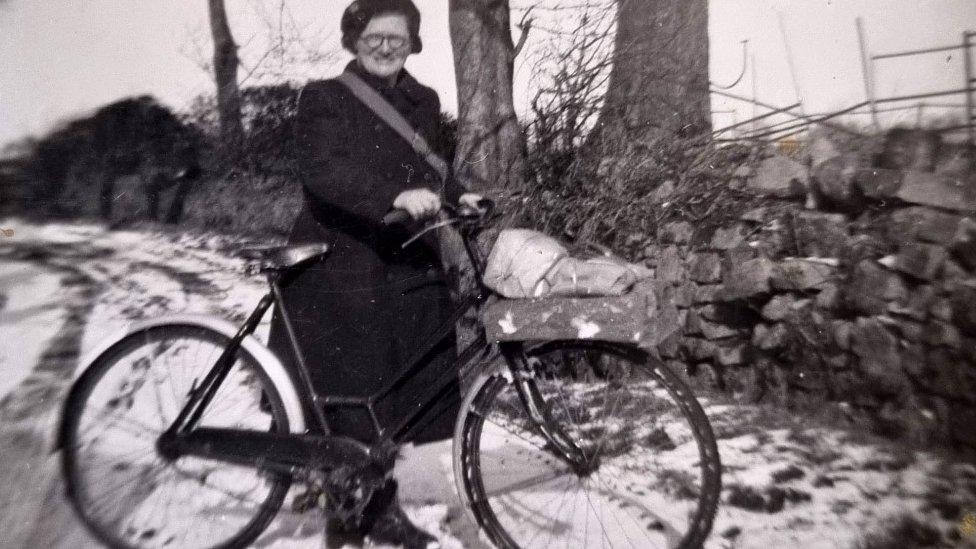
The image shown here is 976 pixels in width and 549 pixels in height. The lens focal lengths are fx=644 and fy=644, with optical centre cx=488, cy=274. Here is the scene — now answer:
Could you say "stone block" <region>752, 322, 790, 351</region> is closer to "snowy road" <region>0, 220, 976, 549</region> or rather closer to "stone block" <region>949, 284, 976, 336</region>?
"snowy road" <region>0, 220, 976, 549</region>

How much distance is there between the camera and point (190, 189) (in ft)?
8.56

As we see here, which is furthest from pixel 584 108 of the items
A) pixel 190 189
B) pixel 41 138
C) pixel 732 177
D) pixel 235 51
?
pixel 41 138

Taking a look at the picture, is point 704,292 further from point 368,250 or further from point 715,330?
point 368,250

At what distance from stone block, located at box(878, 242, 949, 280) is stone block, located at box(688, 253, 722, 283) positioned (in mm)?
690

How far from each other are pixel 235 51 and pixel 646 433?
2.19 m

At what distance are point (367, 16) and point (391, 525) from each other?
6.45 feet

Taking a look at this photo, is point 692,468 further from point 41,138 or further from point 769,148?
point 41,138

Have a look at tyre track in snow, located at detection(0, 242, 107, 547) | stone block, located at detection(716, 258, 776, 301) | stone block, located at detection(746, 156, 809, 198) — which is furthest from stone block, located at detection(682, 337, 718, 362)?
tyre track in snow, located at detection(0, 242, 107, 547)

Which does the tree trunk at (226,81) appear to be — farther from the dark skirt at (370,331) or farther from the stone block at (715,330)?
the stone block at (715,330)

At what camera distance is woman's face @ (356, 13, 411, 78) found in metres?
2.50

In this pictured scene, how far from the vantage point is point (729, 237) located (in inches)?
120

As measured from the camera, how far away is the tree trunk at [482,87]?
2678 mm

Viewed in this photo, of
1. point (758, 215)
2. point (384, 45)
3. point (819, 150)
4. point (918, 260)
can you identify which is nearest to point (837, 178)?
point (819, 150)

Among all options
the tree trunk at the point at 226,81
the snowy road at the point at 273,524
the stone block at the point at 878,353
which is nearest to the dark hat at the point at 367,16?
the tree trunk at the point at 226,81
